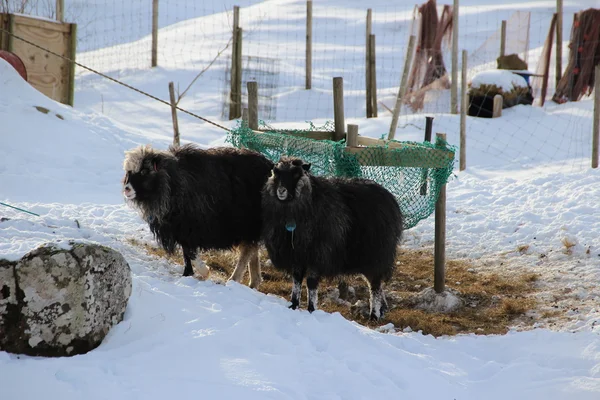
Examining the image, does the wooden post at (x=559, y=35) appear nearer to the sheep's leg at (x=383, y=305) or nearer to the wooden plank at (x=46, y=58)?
the wooden plank at (x=46, y=58)

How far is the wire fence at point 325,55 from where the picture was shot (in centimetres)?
1557

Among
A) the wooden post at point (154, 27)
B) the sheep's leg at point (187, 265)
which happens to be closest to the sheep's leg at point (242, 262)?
the sheep's leg at point (187, 265)

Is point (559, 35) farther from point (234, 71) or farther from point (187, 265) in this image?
point (187, 265)

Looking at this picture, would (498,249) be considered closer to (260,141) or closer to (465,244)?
(465,244)

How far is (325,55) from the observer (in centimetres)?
2598

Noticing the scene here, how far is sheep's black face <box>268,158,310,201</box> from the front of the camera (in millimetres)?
6176

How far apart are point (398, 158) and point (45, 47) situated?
8824mm

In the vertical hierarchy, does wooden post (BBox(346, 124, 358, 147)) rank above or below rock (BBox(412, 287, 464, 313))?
above

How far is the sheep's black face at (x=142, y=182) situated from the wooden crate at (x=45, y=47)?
7766 mm

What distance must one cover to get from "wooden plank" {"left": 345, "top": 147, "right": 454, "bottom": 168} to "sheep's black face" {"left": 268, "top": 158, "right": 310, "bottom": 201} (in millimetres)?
1355

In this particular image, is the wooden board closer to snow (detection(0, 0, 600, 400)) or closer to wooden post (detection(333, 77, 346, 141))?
wooden post (detection(333, 77, 346, 141))

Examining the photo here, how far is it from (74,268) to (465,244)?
5669 millimetres

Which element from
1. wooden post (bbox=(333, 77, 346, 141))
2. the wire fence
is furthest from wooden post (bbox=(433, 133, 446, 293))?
the wire fence

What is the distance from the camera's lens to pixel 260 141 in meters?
8.17
